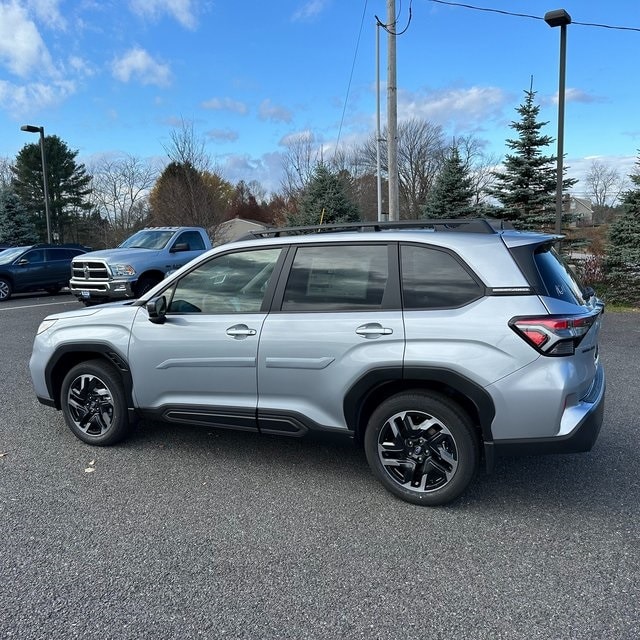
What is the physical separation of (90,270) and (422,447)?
10.3m

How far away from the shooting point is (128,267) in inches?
449

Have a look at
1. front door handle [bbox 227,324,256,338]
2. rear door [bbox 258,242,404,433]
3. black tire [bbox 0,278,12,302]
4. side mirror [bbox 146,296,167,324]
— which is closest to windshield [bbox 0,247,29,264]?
black tire [bbox 0,278,12,302]

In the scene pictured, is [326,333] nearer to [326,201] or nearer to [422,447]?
[422,447]

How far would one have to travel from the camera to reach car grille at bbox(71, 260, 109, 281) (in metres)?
11.5

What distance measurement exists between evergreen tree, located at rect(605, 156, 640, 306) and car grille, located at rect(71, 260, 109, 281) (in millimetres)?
11951

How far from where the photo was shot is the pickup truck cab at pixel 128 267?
1138 cm

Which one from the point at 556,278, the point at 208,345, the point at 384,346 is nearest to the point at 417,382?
the point at 384,346

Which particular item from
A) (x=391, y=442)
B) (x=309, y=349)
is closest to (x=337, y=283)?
(x=309, y=349)

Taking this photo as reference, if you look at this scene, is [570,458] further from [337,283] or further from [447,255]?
[337,283]

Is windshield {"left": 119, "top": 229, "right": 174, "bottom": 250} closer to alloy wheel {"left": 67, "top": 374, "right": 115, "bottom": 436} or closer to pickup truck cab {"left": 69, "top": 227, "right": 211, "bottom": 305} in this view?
pickup truck cab {"left": 69, "top": 227, "right": 211, "bottom": 305}

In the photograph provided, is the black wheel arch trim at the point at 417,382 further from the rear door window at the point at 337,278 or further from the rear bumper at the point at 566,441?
the rear door window at the point at 337,278

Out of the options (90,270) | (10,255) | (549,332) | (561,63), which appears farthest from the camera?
(10,255)

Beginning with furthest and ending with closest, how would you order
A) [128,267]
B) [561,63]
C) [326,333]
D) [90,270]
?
1. [90,270]
2. [128,267]
3. [561,63]
4. [326,333]

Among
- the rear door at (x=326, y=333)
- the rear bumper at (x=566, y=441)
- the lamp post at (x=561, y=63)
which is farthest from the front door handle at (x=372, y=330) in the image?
the lamp post at (x=561, y=63)
